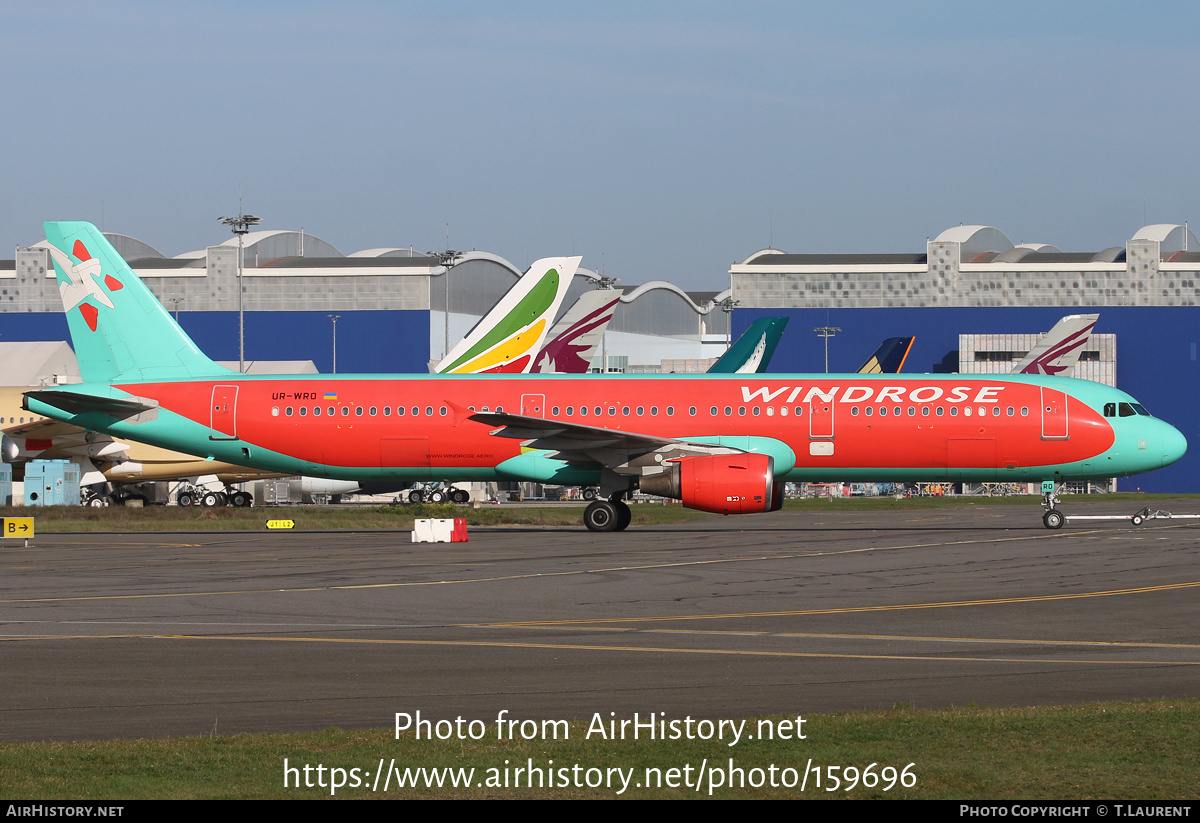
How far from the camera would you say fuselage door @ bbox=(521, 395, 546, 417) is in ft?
113

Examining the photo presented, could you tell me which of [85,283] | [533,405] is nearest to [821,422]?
[533,405]

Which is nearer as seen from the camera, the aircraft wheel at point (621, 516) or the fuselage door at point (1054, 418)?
the fuselage door at point (1054, 418)

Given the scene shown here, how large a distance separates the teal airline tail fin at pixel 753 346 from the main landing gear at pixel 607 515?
22.7 metres

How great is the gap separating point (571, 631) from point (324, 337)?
81112mm

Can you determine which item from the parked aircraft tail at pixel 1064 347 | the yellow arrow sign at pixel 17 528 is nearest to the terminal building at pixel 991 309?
the parked aircraft tail at pixel 1064 347

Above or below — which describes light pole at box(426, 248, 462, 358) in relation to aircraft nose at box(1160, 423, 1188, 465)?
above

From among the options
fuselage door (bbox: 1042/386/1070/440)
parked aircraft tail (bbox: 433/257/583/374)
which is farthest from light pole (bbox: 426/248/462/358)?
fuselage door (bbox: 1042/386/1070/440)

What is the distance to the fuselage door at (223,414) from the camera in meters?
35.0

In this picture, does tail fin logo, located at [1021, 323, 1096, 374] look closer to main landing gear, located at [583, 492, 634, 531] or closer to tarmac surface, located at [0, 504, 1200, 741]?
main landing gear, located at [583, 492, 634, 531]

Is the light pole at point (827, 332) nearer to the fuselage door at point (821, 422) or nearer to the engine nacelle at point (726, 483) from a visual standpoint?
the fuselage door at point (821, 422)

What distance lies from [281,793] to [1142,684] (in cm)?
779

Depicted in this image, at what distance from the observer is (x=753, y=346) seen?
58.1m

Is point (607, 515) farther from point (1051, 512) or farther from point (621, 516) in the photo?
point (1051, 512)

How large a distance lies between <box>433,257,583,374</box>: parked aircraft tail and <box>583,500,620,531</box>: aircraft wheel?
11587 millimetres
